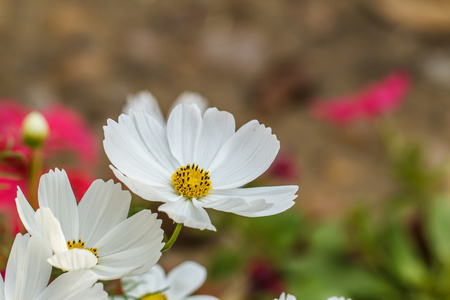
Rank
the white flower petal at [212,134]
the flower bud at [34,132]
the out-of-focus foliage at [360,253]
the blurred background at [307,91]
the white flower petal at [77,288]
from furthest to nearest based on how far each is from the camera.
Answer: the blurred background at [307,91]
the out-of-focus foliage at [360,253]
the flower bud at [34,132]
the white flower petal at [212,134]
the white flower petal at [77,288]

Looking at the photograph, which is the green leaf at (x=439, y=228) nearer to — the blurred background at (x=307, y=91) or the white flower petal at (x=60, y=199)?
the blurred background at (x=307, y=91)

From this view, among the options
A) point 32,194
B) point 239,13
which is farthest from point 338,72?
point 32,194

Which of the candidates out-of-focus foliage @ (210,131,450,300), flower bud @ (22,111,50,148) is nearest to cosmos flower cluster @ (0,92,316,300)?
flower bud @ (22,111,50,148)

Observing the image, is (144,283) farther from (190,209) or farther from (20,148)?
(20,148)

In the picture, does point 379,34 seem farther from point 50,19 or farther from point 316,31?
point 50,19

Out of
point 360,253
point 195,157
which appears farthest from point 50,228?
point 360,253

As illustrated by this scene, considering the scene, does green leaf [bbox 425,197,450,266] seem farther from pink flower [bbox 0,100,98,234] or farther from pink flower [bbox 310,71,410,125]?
pink flower [bbox 0,100,98,234]

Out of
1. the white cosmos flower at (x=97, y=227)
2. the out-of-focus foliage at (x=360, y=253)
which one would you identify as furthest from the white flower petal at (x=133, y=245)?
the out-of-focus foliage at (x=360, y=253)
